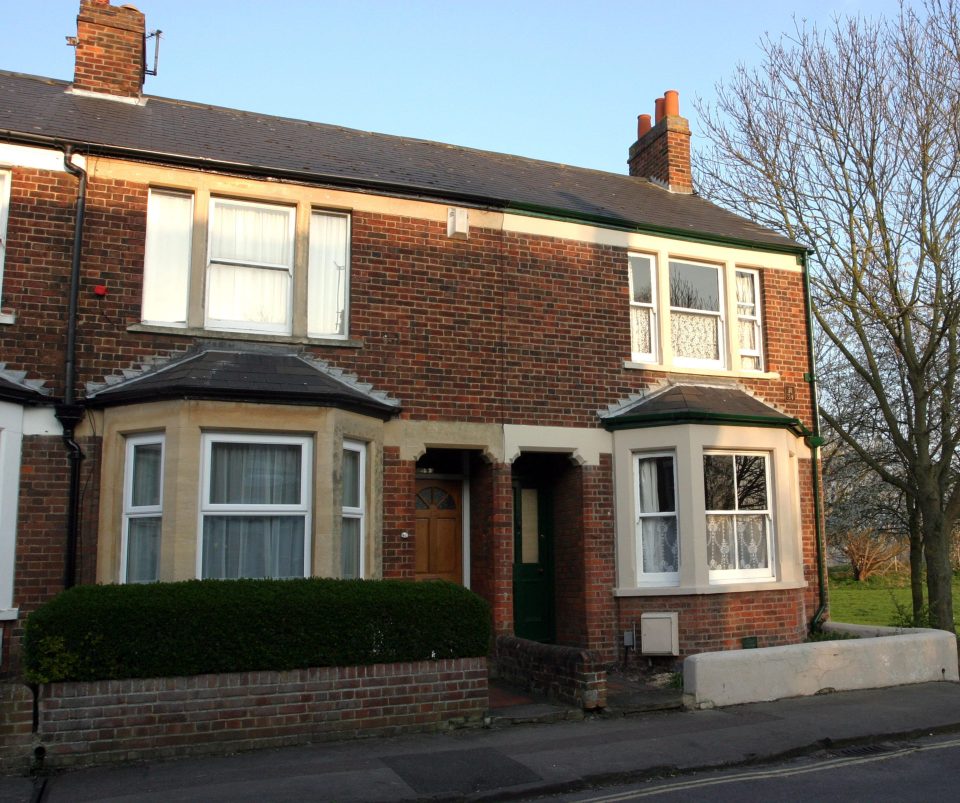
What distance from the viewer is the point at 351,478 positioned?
982 cm

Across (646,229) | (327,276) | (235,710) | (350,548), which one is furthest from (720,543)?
(235,710)

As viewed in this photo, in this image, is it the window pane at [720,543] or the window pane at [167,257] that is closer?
the window pane at [167,257]

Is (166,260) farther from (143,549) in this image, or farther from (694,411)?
(694,411)

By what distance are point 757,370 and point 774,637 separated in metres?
3.77

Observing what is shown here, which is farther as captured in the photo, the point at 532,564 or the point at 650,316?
the point at 650,316

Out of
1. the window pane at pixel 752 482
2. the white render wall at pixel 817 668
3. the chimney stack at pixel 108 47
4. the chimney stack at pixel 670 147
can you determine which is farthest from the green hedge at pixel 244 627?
the chimney stack at pixel 670 147

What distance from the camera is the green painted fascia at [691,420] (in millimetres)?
11062

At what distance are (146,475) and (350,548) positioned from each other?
90.0 inches

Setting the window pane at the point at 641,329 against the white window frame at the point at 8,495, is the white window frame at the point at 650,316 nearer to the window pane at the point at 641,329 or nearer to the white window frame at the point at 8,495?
the window pane at the point at 641,329

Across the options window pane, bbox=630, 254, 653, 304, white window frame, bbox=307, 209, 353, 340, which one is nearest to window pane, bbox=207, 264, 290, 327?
white window frame, bbox=307, 209, 353, 340

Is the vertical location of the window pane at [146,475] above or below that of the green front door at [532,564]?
above

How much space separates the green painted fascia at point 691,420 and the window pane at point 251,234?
465 cm

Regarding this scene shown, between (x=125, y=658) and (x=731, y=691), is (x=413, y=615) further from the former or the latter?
(x=731, y=691)

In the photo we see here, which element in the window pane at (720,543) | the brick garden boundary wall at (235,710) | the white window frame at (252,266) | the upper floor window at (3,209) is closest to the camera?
the brick garden boundary wall at (235,710)
